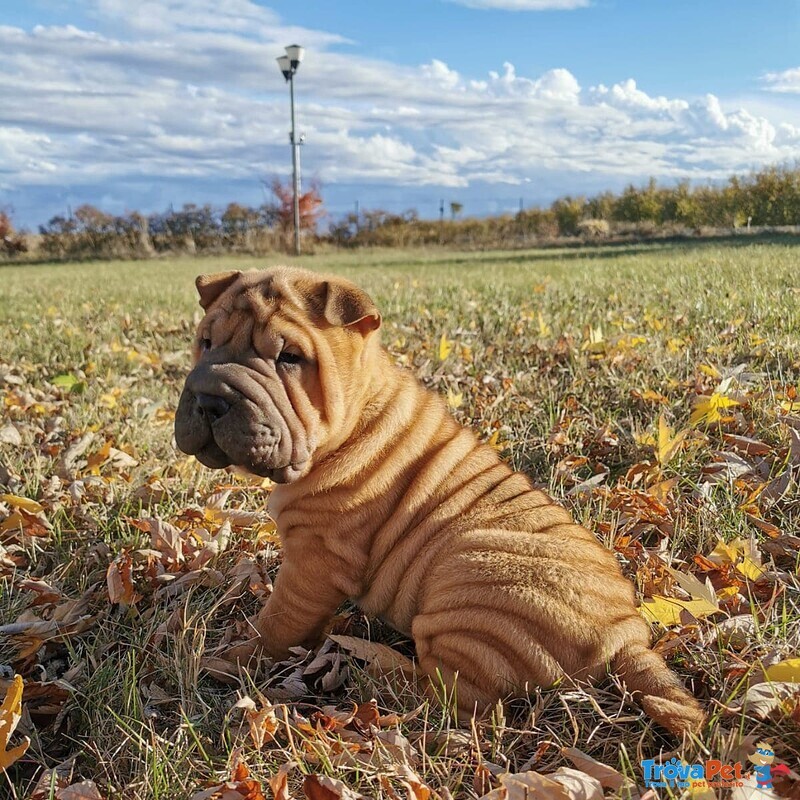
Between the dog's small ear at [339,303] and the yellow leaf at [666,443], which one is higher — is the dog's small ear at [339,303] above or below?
above

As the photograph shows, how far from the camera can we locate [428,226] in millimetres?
44812

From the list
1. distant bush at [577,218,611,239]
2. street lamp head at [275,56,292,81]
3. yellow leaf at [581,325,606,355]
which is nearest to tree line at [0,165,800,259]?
distant bush at [577,218,611,239]

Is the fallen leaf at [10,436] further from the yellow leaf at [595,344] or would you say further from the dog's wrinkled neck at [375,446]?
the yellow leaf at [595,344]

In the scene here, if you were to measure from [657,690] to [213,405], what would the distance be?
1.83m

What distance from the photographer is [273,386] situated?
9.33 feet

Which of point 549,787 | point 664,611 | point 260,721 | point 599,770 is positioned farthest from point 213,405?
point 664,611

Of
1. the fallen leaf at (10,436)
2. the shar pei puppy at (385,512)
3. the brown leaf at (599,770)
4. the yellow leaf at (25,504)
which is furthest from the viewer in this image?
the fallen leaf at (10,436)

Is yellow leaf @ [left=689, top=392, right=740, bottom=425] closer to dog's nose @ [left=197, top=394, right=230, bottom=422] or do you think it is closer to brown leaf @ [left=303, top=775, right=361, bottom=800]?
dog's nose @ [left=197, top=394, right=230, bottom=422]

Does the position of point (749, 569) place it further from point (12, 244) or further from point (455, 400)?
point (12, 244)

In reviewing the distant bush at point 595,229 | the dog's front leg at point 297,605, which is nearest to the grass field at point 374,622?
the dog's front leg at point 297,605

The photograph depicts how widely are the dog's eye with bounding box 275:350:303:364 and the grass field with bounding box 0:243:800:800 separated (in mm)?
1187

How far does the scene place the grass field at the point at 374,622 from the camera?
2.49 m

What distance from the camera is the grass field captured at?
98.0 inches

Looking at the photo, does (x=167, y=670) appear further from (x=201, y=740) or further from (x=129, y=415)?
(x=129, y=415)
